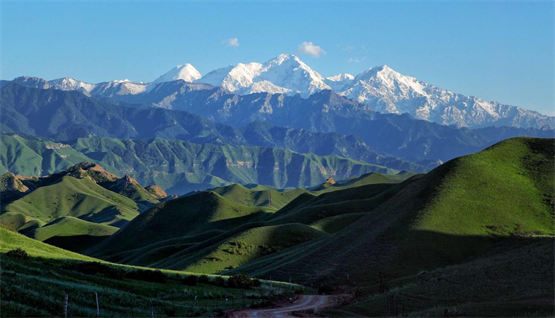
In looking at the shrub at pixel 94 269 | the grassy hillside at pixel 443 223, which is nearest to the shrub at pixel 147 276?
the shrub at pixel 94 269

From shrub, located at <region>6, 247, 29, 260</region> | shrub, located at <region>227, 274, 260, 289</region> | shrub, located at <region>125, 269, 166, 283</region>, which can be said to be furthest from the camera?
shrub, located at <region>227, 274, 260, 289</region>

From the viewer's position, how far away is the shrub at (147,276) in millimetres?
76731

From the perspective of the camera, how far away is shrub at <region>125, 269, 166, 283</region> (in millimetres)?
76731

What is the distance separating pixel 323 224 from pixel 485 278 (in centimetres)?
11552

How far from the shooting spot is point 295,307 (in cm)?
6481

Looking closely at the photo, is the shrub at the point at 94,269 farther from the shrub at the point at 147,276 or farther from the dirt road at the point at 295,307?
the dirt road at the point at 295,307

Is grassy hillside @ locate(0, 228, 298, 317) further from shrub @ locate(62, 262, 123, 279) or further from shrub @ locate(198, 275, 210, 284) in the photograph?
shrub @ locate(198, 275, 210, 284)

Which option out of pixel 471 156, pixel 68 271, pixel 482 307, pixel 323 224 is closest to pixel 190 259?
pixel 323 224

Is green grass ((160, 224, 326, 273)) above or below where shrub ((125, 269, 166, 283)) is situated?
below

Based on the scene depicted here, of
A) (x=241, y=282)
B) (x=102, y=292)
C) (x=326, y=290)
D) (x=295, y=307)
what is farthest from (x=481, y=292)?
(x=102, y=292)

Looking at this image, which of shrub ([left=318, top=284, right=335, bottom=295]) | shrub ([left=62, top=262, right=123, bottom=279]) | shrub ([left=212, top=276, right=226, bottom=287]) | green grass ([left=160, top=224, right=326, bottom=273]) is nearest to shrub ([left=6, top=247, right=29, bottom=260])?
shrub ([left=62, top=262, right=123, bottom=279])

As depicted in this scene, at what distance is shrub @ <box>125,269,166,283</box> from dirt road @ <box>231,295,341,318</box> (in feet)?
61.8

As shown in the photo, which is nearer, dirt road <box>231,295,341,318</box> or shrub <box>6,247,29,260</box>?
dirt road <box>231,295,341,318</box>

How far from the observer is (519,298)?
54.5 metres
